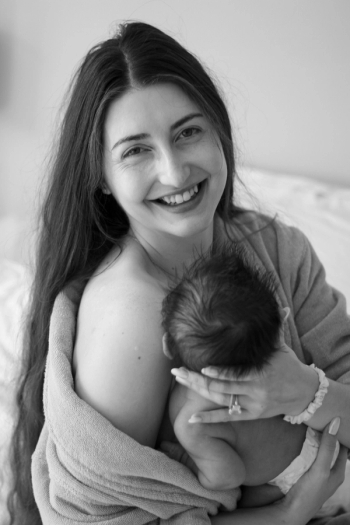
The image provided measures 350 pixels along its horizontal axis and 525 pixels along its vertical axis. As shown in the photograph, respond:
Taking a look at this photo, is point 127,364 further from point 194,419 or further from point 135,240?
point 135,240

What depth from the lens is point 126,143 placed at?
1.12 m

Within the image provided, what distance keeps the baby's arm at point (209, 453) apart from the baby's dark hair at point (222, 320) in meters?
0.10

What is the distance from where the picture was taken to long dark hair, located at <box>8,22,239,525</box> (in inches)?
45.1

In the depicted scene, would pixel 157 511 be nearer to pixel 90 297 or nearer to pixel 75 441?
pixel 75 441

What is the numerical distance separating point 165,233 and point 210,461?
0.48m

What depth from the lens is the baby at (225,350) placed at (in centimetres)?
96

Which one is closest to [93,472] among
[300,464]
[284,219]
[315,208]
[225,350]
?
[225,350]

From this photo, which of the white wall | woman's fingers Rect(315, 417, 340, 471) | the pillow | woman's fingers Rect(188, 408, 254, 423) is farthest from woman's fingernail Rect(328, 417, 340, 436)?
the white wall

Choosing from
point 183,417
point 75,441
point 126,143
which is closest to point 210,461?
point 183,417

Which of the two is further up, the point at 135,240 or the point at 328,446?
the point at 135,240

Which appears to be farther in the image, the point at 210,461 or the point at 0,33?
the point at 0,33

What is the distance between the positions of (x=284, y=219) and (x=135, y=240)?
1153 mm

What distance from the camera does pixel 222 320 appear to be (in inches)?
37.7

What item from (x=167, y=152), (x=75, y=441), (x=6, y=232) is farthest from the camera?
(x=6, y=232)
